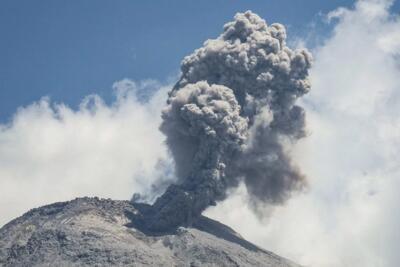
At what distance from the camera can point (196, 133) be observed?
160 meters

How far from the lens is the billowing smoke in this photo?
156875mm

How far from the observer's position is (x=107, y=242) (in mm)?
147750

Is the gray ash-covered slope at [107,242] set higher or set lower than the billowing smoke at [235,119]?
lower

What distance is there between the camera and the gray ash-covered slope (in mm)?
145375

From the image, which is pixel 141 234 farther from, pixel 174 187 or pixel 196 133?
pixel 196 133

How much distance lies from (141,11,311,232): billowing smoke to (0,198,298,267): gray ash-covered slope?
18.7ft

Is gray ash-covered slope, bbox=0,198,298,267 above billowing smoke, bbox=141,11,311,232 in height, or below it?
below

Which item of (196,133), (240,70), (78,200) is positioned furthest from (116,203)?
(240,70)

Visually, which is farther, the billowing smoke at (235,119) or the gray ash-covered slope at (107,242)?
the billowing smoke at (235,119)

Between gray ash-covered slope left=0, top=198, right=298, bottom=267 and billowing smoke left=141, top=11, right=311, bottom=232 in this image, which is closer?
gray ash-covered slope left=0, top=198, right=298, bottom=267

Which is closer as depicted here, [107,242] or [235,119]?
[107,242]

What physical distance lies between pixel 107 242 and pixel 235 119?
101 feet

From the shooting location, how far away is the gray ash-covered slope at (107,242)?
14538 centimetres

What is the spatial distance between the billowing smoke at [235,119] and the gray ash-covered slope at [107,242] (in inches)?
225
